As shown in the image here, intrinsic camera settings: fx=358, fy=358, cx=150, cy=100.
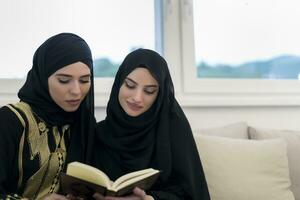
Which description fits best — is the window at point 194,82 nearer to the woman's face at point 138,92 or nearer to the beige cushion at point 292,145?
the beige cushion at point 292,145

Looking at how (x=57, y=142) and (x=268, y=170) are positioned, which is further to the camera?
(x=268, y=170)

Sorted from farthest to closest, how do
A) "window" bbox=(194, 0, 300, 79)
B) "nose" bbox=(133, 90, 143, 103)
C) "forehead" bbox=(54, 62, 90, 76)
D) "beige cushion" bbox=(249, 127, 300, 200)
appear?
"window" bbox=(194, 0, 300, 79) < "beige cushion" bbox=(249, 127, 300, 200) < "nose" bbox=(133, 90, 143, 103) < "forehead" bbox=(54, 62, 90, 76)

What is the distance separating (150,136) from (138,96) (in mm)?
166

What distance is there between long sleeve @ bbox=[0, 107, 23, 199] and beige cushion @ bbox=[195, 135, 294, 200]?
2.57 ft

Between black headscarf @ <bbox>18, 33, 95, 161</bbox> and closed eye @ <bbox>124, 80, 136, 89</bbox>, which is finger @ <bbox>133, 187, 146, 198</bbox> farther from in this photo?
closed eye @ <bbox>124, 80, 136, 89</bbox>

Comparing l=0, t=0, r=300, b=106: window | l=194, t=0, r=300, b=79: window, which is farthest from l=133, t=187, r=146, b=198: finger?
l=194, t=0, r=300, b=79: window

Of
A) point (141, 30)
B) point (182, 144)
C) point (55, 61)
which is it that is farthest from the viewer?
point (141, 30)

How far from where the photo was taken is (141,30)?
2.05m

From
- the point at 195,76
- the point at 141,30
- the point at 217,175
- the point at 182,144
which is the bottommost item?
the point at 217,175

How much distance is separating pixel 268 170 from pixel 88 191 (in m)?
0.85

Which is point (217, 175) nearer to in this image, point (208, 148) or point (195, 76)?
point (208, 148)

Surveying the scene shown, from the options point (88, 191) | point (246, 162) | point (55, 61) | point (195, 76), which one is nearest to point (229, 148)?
point (246, 162)

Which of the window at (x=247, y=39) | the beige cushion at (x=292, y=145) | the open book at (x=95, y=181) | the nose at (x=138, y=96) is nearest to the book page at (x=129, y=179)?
the open book at (x=95, y=181)

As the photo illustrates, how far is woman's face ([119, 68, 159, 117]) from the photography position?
1.37 meters
